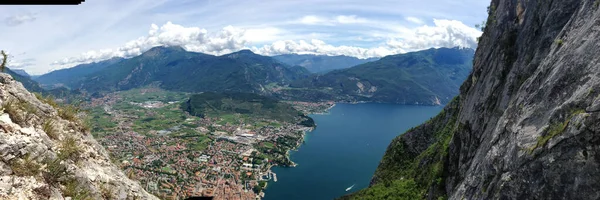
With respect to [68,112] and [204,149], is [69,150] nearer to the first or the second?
[68,112]

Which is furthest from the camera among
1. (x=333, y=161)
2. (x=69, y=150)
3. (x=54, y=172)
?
(x=333, y=161)

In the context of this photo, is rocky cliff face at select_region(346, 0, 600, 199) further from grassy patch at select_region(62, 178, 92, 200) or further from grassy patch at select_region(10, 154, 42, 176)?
grassy patch at select_region(10, 154, 42, 176)

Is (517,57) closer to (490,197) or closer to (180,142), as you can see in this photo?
(490,197)

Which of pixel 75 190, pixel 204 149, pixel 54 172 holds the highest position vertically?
pixel 54 172

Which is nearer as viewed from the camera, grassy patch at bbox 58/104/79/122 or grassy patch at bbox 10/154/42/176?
grassy patch at bbox 10/154/42/176

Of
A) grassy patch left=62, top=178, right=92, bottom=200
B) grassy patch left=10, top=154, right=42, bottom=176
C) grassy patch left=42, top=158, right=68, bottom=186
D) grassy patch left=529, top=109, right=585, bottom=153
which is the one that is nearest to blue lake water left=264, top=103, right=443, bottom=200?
grassy patch left=529, top=109, right=585, bottom=153

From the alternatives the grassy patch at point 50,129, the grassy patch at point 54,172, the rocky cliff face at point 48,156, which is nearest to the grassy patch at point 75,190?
the rocky cliff face at point 48,156

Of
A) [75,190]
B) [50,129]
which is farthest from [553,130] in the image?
[50,129]
